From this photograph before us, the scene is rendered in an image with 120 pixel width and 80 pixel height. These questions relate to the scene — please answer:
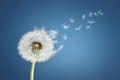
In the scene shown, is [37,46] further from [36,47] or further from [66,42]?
[66,42]

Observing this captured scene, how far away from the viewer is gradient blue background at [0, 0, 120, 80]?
1.21 m

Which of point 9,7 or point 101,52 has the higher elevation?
point 9,7

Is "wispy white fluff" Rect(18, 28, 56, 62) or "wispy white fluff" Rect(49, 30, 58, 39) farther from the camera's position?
"wispy white fluff" Rect(49, 30, 58, 39)

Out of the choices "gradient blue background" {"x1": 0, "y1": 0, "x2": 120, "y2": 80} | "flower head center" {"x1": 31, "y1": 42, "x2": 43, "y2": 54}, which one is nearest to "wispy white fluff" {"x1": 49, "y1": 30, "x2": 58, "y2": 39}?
"gradient blue background" {"x1": 0, "y1": 0, "x2": 120, "y2": 80}

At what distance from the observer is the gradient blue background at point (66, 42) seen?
3.97ft

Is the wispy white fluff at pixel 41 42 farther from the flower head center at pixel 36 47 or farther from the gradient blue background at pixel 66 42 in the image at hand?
the gradient blue background at pixel 66 42

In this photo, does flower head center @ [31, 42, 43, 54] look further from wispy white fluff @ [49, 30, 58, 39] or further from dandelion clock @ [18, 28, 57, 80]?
wispy white fluff @ [49, 30, 58, 39]

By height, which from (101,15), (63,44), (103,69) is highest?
(101,15)

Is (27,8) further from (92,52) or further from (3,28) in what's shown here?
(92,52)

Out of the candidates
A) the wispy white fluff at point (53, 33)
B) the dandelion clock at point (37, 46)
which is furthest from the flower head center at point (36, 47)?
the wispy white fluff at point (53, 33)

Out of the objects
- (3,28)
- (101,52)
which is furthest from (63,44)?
(3,28)

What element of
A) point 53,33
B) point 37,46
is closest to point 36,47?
point 37,46

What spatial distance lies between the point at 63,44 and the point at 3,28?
30 centimetres

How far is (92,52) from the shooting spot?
48.3 inches
